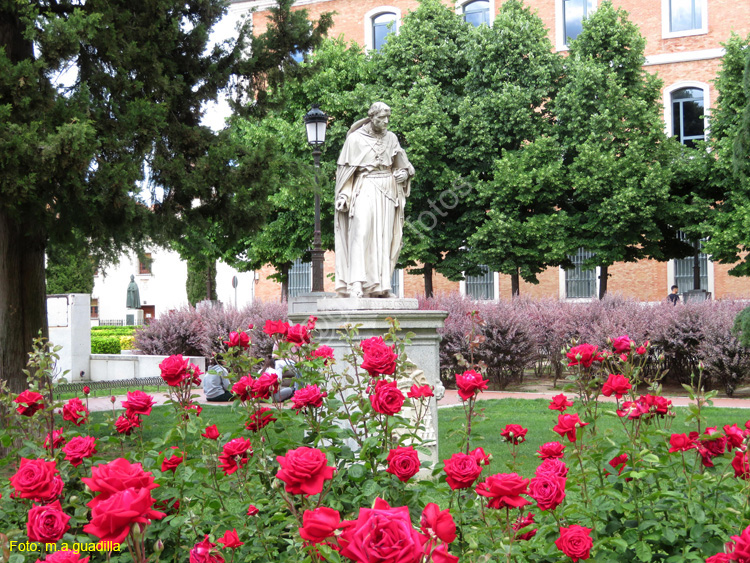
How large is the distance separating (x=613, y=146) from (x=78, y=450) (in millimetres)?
23169

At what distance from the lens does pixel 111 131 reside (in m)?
8.12

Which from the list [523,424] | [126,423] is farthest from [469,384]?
[523,424]

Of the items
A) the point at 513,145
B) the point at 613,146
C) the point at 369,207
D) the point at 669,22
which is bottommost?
the point at 369,207

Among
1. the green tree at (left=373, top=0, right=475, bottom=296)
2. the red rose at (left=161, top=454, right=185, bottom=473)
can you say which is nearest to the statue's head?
the red rose at (left=161, top=454, right=185, bottom=473)

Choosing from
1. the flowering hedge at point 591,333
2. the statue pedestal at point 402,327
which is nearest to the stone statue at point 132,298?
the flowering hedge at point 591,333

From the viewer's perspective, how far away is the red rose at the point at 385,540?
4.10 feet

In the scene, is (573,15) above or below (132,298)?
above

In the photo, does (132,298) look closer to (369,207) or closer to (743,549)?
(369,207)

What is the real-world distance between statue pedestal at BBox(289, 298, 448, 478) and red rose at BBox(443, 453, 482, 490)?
4.19 metres

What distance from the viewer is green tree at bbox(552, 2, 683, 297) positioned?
2325 cm

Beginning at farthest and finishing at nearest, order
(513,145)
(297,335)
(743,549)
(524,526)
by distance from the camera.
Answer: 1. (513,145)
2. (297,335)
3. (524,526)
4. (743,549)

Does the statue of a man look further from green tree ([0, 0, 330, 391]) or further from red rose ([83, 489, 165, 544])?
red rose ([83, 489, 165, 544])

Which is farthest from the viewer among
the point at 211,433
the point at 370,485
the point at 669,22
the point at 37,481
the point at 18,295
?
the point at 669,22

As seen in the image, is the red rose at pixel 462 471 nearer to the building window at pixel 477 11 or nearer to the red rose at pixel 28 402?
the red rose at pixel 28 402
